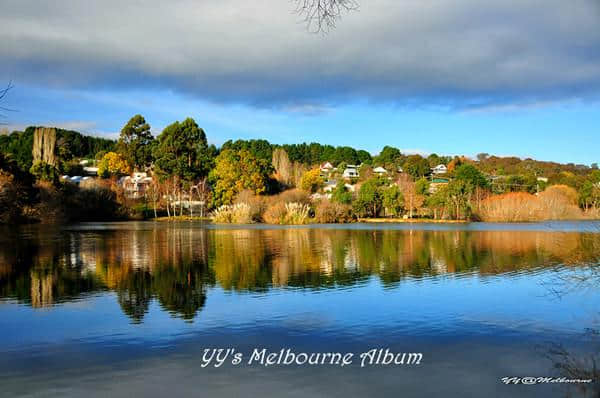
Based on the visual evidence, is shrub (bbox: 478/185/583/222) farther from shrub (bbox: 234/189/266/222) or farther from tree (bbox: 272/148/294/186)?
tree (bbox: 272/148/294/186)

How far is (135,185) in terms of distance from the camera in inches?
2142

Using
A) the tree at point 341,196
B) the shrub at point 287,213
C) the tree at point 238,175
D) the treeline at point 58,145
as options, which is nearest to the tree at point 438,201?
the tree at point 341,196

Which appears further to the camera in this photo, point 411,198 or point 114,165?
point 114,165

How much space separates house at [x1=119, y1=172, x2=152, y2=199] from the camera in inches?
2029

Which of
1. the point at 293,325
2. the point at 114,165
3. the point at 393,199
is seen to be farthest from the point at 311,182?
the point at 293,325

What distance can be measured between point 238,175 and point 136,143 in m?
24.9

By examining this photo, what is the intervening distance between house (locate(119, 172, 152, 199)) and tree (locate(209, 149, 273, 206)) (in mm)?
10134

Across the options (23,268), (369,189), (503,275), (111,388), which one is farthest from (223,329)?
(369,189)

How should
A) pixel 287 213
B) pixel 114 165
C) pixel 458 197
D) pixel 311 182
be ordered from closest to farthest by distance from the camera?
pixel 287 213 → pixel 458 197 → pixel 311 182 → pixel 114 165

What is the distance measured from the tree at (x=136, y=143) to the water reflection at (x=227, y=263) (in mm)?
41707

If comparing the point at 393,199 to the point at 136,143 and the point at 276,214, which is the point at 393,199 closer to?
the point at 276,214

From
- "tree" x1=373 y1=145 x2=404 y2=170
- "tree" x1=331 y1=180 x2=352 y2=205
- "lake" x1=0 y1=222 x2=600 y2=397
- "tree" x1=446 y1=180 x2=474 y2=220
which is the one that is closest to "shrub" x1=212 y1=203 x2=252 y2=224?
"tree" x1=331 y1=180 x2=352 y2=205

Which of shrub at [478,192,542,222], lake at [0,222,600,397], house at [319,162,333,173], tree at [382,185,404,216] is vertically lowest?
lake at [0,222,600,397]

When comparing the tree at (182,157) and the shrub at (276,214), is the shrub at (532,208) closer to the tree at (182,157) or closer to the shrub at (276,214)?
the shrub at (276,214)
